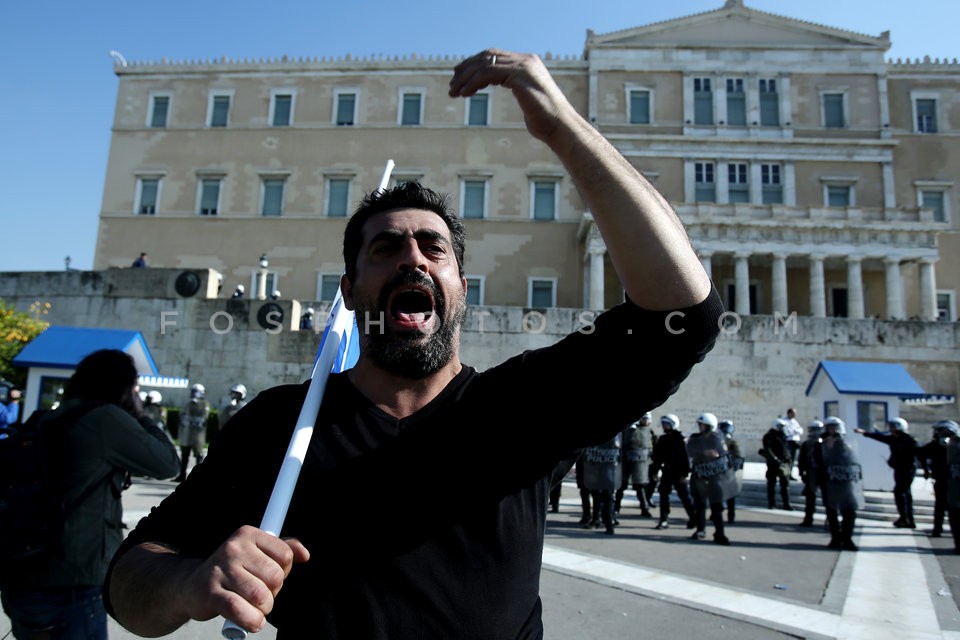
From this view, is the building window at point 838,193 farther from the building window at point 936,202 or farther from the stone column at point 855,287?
the stone column at point 855,287

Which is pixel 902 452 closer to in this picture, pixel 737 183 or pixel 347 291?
pixel 347 291

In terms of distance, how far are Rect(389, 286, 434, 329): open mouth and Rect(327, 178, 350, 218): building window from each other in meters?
32.9

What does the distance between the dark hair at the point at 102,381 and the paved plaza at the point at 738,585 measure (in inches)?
82.1

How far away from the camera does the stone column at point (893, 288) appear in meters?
26.8

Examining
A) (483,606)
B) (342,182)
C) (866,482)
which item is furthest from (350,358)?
(342,182)

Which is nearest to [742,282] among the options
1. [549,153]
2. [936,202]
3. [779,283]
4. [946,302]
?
[779,283]

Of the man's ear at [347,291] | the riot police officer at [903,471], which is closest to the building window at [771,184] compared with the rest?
the riot police officer at [903,471]

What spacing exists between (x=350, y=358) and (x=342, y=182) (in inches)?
1278

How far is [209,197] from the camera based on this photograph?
3428cm

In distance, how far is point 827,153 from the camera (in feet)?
102

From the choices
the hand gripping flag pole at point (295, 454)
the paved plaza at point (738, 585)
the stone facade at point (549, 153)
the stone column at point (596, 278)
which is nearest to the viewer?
the hand gripping flag pole at point (295, 454)

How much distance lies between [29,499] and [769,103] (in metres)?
35.2

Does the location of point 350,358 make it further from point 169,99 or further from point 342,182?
point 169,99

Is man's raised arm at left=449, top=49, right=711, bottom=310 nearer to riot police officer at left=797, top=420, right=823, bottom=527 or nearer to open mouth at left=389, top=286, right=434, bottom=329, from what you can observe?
open mouth at left=389, top=286, right=434, bottom=329
